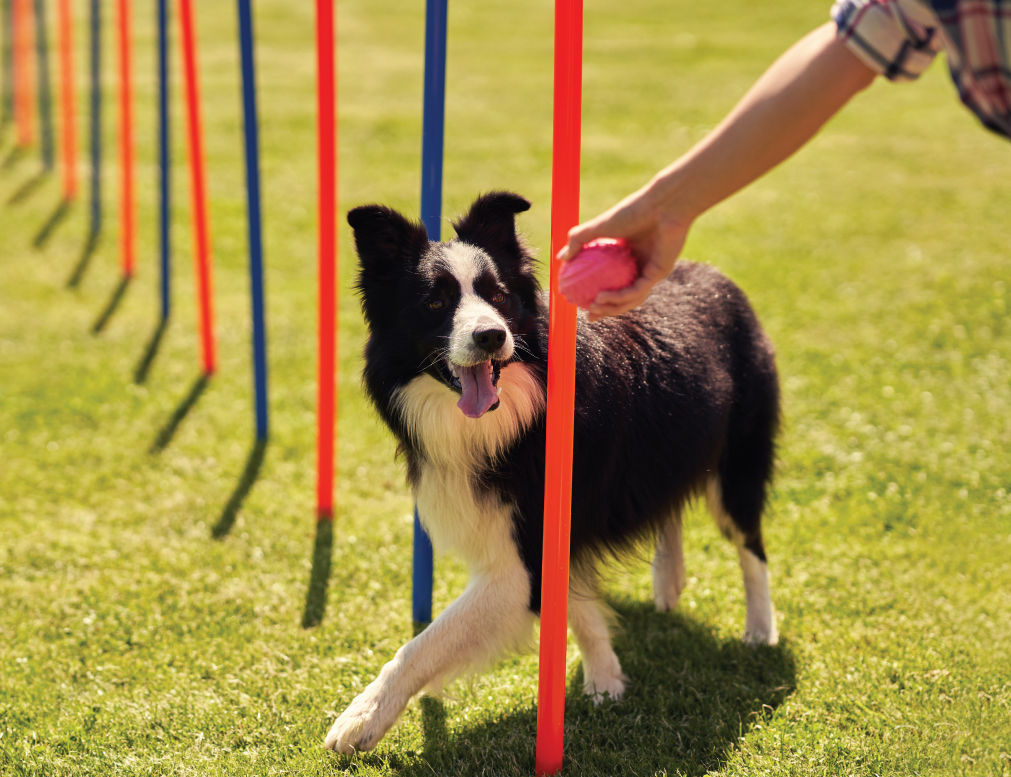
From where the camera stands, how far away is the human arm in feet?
5.77

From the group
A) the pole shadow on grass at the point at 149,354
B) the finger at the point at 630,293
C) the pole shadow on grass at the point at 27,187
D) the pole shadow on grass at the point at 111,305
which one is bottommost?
the pole shadow on grass at the point at 149,354

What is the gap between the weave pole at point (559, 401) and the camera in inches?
99.0

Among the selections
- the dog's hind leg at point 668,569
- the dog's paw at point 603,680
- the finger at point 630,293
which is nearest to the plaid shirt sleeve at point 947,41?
the finger at point 630,293

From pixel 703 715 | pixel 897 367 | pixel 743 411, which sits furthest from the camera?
pixel 897 367

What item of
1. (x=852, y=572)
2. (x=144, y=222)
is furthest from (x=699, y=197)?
(x=144, y=222)

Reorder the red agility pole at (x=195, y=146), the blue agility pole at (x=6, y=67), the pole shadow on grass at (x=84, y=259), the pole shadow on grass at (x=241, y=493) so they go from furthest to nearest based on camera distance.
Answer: the blue agility pole at (x=6, y=67) → the pole shadow on grass at (x=84, y=259) → the red agility pole at (x=195, y=146) → the pole shadow on grass at (x=241, y=493)

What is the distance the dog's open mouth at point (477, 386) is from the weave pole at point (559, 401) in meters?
0.40

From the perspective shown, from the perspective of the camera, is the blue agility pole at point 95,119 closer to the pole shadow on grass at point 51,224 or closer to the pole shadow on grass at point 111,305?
the pole shadow on grass at point 51,224

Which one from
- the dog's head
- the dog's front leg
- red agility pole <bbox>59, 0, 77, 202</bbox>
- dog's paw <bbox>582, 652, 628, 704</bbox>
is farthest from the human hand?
red agility pole <bbox>59, 0, 77, 202</bbox>

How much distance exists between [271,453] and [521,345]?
3.17 m

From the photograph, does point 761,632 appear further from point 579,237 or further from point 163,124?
point 163,124

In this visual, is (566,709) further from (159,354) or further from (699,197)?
(159,354)

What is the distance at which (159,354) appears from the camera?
7.48 meters

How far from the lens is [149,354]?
24.5ft
